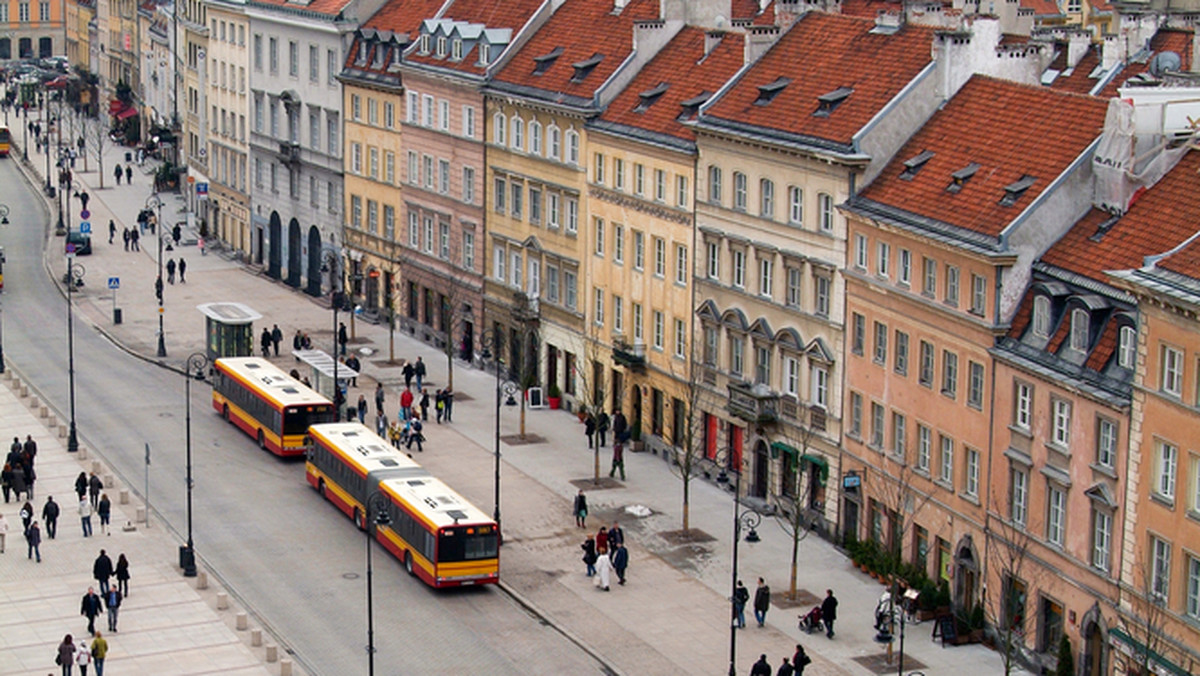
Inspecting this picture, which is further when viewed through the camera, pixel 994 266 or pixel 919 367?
pixel 919 367

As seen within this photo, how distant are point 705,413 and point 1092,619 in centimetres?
2655

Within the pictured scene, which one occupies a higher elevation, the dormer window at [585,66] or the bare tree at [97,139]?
the dormer window at [585,66]

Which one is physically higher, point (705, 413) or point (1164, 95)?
point (1164, 95)

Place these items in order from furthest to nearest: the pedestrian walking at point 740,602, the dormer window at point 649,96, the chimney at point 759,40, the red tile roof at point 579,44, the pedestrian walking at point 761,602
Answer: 1. the red tile roof at point 579,44
2. the dormer window at point 649,96
3. the chimney at point 759,40
4. the pedestrian walking at point 761,602
5. the pedestrian walking at point 740,602

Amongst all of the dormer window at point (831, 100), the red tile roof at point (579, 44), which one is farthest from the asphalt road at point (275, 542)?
the dormer window at point (831, 100)

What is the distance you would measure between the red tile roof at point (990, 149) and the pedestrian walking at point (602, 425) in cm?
1718

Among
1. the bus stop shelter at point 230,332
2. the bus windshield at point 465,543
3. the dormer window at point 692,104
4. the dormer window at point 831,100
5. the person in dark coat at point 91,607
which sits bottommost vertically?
the person in dark coat at point 91,607

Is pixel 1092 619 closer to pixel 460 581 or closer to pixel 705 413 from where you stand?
pixel 460 581

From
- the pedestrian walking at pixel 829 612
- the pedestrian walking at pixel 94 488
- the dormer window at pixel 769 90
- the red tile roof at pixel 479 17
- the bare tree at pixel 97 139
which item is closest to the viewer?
the pedestrian walking at pixel 829 612

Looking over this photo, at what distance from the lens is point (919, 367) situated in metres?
71.9

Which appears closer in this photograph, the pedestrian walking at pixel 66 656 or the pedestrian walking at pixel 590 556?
the pedestrian walking at pixel 66 656

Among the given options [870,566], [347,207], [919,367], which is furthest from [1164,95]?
[347,207]

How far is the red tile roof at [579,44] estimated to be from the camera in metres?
96.0

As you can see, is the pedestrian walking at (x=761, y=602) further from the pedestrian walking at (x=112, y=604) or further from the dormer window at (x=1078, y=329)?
the pedestrian walking at (x=112, y=604)
